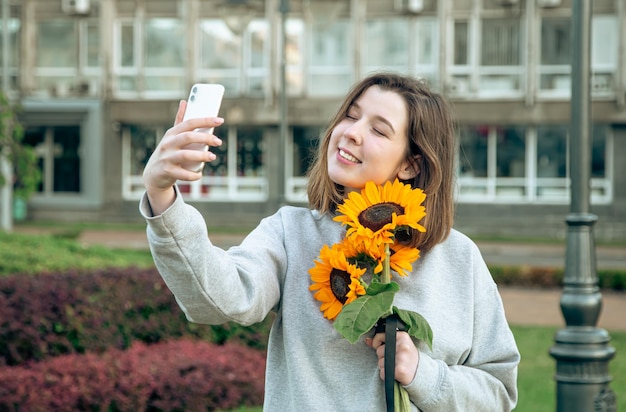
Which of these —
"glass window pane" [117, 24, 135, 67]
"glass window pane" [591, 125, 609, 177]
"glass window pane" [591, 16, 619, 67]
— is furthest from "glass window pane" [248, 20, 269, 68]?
"glass window pane" [591, 125, 609, 177]

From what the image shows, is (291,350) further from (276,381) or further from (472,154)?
(472,154)

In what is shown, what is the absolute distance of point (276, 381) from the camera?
2561mm

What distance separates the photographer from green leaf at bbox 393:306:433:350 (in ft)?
7.89

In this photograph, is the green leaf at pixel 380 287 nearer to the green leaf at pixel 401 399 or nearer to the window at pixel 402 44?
the green leaf at pixel 401 399

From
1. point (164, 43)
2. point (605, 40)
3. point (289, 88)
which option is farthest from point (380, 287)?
point (164, 43)

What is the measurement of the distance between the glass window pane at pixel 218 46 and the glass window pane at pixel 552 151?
9860 mm

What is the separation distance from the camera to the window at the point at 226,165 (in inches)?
1323

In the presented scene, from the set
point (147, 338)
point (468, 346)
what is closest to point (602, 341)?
point (147, 338)

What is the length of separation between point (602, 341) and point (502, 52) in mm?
26953

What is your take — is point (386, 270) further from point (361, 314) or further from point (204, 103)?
point (204, 103)

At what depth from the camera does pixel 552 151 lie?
32375 mm

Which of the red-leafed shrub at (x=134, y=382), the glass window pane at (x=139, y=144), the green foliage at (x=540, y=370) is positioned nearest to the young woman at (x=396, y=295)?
the red-leafed shrub at (x=134, y=382)

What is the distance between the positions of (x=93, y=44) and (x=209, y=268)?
33407 mm

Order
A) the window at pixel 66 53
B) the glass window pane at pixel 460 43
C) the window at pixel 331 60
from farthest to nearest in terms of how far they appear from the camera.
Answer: the window at pixel 66 53
the window at pixel 331 60
the glass window pane at pixel 460 43
